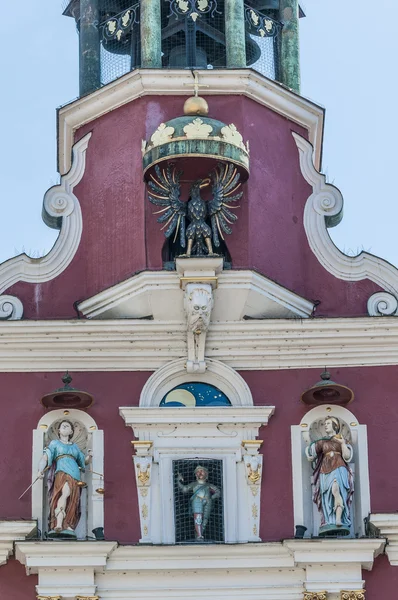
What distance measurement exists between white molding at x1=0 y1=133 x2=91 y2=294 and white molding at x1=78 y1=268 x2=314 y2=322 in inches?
20.4

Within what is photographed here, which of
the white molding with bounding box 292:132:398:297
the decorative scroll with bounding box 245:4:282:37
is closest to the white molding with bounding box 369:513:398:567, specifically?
the white molding with bounding box 292:132:398:297

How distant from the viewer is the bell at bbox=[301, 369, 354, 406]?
67.7ft

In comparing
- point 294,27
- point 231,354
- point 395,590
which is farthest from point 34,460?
point 294,27

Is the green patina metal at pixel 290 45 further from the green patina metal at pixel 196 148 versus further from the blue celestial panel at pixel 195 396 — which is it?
the blue celestial panel at pixel 195 396

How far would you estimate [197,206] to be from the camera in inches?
838

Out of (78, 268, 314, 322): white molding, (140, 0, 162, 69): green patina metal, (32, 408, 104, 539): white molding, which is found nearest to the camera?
(32, 408, 104, 539): white molding

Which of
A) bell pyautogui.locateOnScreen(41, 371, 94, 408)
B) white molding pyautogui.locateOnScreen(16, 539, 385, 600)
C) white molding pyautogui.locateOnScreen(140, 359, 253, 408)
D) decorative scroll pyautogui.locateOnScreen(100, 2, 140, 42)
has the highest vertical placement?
decorative scroll pyautogui.locateOnScreen(100, 2, 140, 42)

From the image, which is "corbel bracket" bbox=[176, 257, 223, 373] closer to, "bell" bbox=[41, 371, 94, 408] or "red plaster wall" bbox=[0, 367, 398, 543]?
"red plaster wall" bbox=[0, 367, 398, 543]

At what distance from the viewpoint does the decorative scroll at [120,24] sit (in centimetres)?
2302

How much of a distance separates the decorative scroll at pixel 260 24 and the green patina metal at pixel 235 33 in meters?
0.29

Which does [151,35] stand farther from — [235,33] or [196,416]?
[196,416]

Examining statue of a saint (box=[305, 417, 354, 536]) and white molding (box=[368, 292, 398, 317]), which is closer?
statue of a saint (box=[305, 417, 354, 536])

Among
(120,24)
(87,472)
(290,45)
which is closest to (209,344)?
(87,472)

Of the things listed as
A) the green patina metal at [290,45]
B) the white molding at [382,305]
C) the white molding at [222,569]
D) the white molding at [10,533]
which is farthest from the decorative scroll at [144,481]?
the green patina metal at [290,45]
